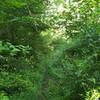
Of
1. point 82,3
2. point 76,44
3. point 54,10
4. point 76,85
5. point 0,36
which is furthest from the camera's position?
point 54,10

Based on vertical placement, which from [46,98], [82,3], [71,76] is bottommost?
[46,98]

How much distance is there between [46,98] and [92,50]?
1794mm

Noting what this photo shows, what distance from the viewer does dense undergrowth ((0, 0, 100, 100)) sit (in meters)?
6.11

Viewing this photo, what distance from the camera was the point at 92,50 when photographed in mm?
6945

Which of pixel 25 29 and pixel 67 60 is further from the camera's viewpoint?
pixel 25 29

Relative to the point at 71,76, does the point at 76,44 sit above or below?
above

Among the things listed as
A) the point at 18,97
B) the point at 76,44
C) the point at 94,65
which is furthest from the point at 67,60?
the point at 18,97

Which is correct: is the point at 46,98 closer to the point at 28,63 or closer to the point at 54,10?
the point at 28,63

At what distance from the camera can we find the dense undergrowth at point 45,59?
6105 mm

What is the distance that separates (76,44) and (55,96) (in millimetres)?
1585

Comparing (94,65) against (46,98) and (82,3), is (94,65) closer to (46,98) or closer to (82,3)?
(46,98)

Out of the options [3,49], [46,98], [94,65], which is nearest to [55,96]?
[46,98]

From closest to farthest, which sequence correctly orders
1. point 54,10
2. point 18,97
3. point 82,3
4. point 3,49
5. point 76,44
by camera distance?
point 3,49 < point 18,97 < point 76,44 < point 82,3 < point 54,10

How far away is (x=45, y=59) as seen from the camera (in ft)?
31.3
